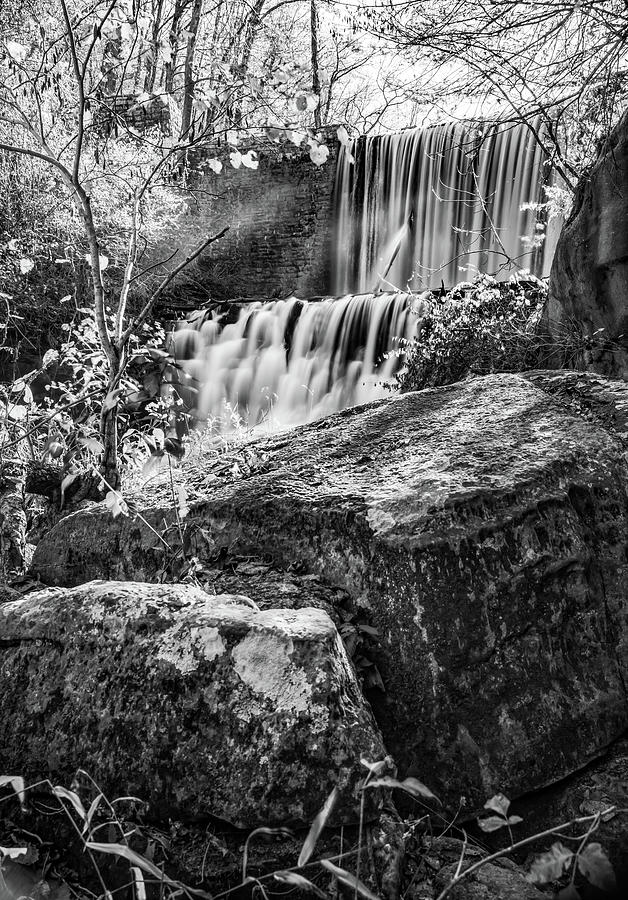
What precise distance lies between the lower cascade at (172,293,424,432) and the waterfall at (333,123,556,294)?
1.81m

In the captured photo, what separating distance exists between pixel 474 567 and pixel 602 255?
2.98 meters

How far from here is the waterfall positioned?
34.7 ft

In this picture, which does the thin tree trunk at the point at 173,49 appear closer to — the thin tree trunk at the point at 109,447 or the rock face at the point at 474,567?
the thin tree trunk at the point at 109,447

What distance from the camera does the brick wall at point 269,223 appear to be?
13.7 meters

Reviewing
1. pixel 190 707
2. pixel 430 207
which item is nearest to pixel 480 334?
pixel 190 707

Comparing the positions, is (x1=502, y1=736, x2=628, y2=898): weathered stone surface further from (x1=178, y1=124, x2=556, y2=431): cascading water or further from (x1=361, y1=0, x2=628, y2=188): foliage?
(x1=178, y1=124, x2=556, y2=431): cascading water

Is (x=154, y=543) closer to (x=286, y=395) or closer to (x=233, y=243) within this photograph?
(x=286, y=395)

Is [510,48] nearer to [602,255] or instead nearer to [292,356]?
[602,255]

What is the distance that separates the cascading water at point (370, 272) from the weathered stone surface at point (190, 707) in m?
4.52

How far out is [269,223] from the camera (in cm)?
1412

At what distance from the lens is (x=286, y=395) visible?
8.44 metres

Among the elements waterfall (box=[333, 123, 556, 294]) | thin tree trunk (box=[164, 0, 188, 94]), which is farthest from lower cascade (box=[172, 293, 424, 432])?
thin tree trunk (box=[164, 0, 188, 94])

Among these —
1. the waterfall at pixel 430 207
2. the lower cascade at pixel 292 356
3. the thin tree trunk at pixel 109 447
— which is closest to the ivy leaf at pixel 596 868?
the thin tree trunk at pixel 109 447

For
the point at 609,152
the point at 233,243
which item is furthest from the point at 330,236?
the point at 609,152
